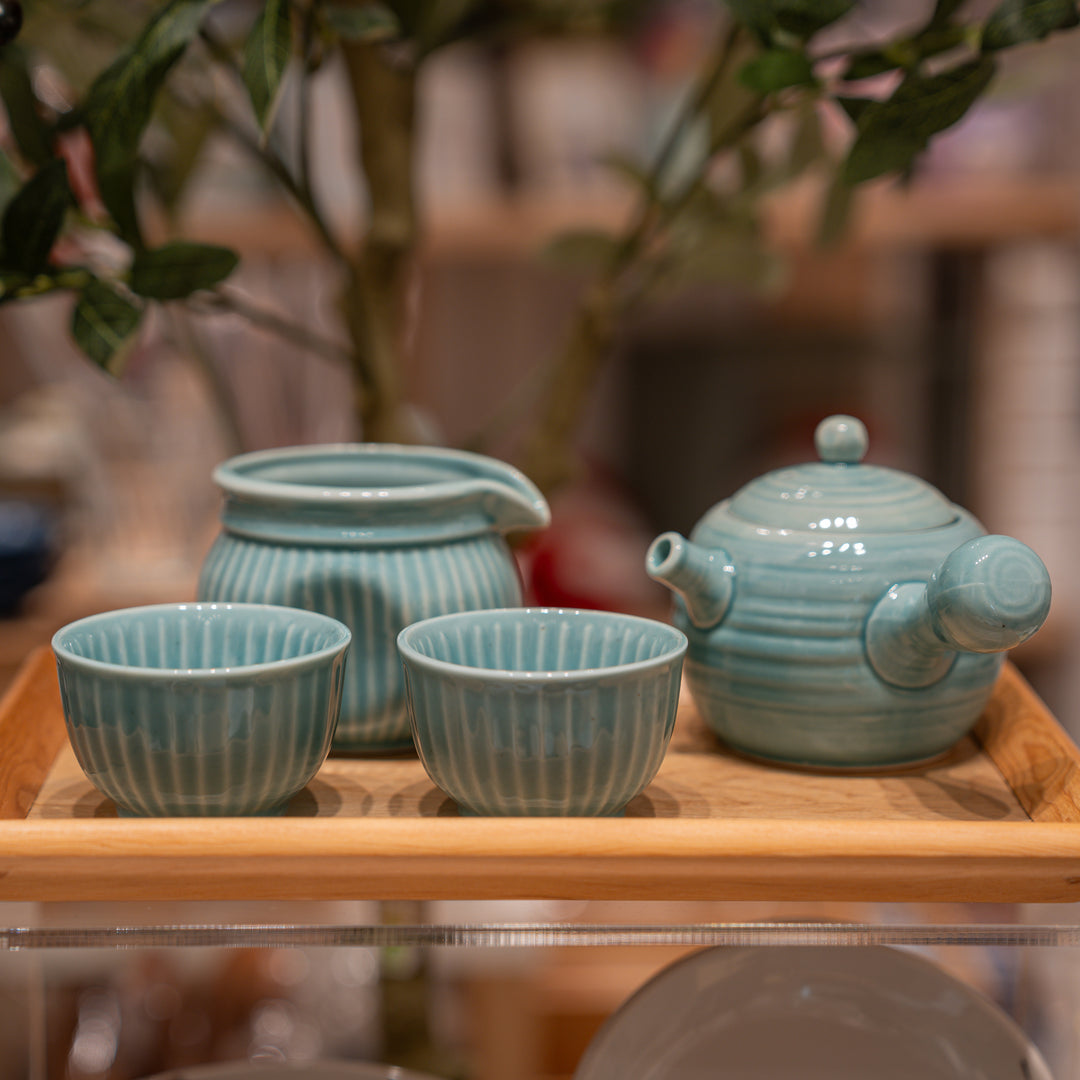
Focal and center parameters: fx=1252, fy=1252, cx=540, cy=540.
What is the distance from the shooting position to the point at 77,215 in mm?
560

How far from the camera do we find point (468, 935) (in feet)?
1.40

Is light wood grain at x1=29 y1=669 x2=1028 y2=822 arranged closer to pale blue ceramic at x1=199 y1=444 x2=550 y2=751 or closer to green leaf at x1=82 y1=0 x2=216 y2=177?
pale blue ceramic at x1=199 y1=444 x2=550 y2=751

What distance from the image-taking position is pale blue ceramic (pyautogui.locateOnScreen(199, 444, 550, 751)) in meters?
0.49

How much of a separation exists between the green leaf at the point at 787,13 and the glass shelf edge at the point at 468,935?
0.34m

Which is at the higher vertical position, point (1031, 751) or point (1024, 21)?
point (1024, 21)

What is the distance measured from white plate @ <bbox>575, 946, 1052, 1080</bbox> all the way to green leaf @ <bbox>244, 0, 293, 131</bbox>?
37cm

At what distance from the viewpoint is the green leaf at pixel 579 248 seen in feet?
2.74

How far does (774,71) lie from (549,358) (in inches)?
22.6

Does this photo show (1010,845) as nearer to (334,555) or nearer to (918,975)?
(918,975)

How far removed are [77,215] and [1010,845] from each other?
0.46 meters

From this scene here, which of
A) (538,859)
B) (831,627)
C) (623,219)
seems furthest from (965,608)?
(623,219)

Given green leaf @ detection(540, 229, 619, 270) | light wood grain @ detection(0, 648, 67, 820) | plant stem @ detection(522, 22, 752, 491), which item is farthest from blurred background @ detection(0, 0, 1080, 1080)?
light wood grain @ detection(0, 648, 67, 820)

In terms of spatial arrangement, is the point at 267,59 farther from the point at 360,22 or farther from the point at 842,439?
the point at 842,439

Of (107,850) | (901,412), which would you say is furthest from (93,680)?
(901,412)
